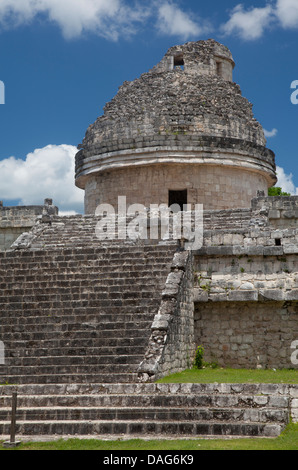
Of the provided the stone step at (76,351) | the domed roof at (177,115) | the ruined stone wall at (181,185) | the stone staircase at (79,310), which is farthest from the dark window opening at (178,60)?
the stone step at (76,351)

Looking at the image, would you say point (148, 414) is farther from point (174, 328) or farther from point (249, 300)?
point (249, 300)

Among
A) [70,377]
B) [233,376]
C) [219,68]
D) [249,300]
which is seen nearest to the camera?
[70,377]

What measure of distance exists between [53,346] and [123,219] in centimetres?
679

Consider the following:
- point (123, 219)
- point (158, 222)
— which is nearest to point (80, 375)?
point (158, 222)

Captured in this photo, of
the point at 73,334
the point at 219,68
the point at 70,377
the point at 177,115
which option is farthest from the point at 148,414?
the point at 219,68

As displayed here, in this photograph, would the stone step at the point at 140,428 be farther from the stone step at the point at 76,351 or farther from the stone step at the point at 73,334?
the stone step at the point at 73,334

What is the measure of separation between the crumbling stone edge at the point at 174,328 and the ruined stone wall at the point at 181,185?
25.4 feet

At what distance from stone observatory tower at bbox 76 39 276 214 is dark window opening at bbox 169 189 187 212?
32 millimetres

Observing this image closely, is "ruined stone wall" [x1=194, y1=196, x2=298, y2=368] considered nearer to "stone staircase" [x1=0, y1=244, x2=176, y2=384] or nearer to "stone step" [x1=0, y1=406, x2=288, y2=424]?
"stone staircase" [x1=0, y1=244, x2=176, y2=384]

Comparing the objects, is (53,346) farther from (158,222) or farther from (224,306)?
(158,222)

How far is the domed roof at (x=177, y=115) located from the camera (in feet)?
68.3

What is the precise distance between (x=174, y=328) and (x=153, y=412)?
8.96 feet

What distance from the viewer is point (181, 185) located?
2081 cm

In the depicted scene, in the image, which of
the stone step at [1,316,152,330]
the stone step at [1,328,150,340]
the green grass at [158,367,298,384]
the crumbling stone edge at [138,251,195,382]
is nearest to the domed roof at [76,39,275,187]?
the crumbling stone edge at [138,251,195,382]
